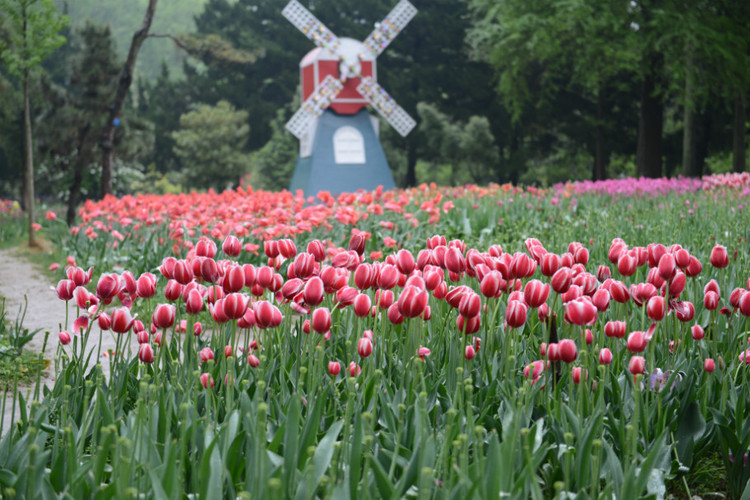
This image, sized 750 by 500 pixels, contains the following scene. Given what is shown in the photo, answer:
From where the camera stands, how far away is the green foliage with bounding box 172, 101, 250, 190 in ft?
94.3

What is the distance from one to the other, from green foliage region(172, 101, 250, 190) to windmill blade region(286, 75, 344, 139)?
10.7 m

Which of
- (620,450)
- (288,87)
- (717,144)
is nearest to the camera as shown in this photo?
(620,450)

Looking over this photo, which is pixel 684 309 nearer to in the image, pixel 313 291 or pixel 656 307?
pixel 656 307

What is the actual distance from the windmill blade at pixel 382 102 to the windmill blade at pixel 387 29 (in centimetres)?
99

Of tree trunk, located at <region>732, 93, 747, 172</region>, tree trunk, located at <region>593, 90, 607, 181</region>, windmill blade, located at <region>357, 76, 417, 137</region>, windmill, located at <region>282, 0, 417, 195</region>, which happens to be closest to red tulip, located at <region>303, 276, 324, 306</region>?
windmill, located at <region>282, 0, 417, 195</region>

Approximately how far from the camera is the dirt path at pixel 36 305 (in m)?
5.00

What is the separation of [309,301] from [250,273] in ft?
0.79

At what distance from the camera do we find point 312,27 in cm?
1959

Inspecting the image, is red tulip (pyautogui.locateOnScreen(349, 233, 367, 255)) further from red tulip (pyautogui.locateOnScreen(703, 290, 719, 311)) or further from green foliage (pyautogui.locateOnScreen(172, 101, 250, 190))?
green foliage (pyautogui.locateOnScreen(172, 101, 250, 190))

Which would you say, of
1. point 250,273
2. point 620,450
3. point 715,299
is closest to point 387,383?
point 250,273

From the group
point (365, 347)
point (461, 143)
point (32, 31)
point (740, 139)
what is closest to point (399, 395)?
point (365, 347)

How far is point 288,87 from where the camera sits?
111 ft

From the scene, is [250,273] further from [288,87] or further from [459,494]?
[288,87]

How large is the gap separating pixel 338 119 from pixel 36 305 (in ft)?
44.5
